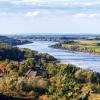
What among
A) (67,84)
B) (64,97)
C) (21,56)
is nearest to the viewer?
(64,97)

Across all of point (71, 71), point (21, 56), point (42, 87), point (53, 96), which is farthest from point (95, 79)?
point (21, 56)

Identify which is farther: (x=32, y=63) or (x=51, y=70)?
(x=32, y=63)

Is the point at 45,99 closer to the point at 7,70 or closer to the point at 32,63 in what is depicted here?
the point at 7,70

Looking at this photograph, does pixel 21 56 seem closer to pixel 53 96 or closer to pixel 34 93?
pixel 34 93

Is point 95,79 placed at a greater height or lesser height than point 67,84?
lesser

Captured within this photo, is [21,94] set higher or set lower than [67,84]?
lower

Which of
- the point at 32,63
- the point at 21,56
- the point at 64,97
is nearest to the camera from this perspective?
the point at 64,97

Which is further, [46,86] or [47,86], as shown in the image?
[46,86]

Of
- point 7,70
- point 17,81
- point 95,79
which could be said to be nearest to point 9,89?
point 17,81

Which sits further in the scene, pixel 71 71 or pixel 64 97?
pixel 71 71

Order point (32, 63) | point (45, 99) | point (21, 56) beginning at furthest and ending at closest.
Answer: point (21, 56) → point (32, 63) → point (45, 99)
